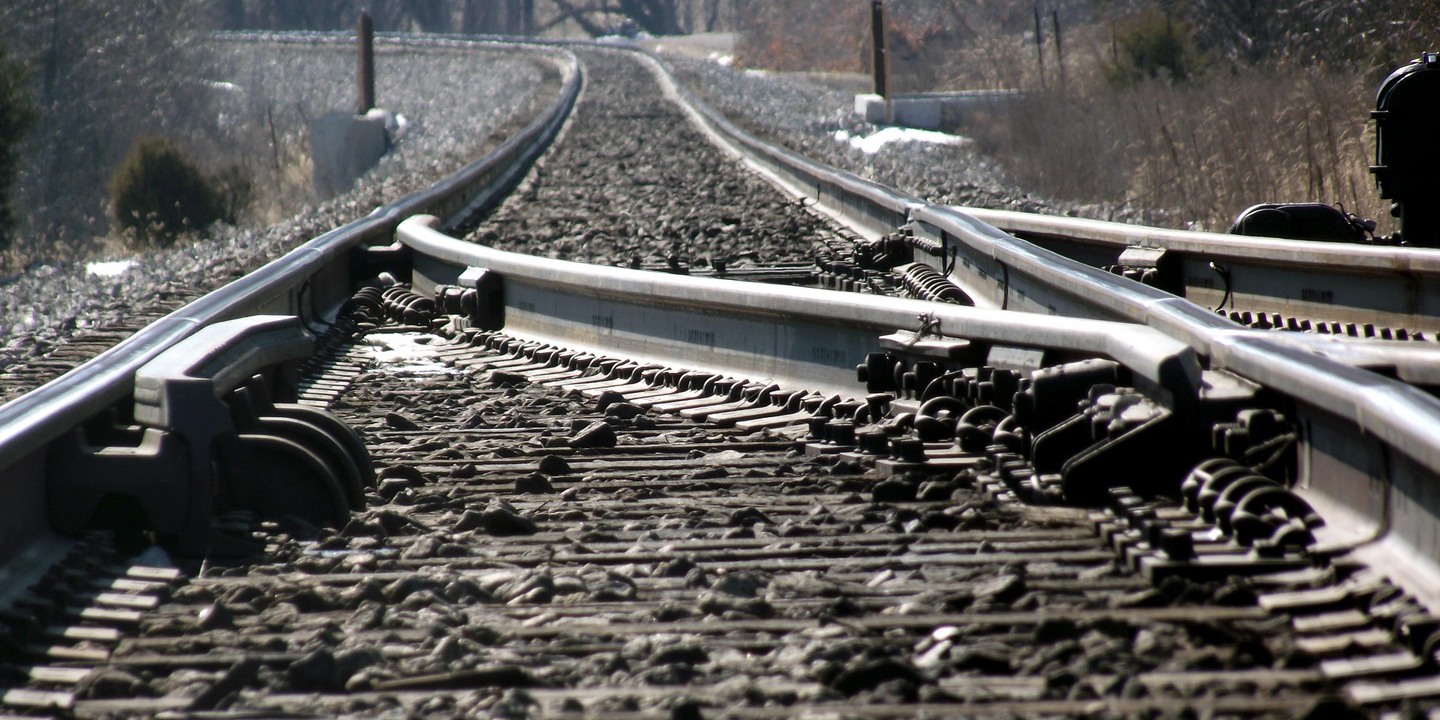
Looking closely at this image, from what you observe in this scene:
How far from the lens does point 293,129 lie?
48.5 meters

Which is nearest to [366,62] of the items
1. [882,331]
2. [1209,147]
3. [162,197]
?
[162,197]

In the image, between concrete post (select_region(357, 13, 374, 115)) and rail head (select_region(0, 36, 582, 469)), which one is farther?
concrete post (select_region(357, 13, 374, 115))

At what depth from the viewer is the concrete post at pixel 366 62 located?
3419cm

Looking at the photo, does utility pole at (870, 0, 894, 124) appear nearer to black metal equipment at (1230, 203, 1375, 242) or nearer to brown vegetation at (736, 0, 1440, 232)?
brown vegetation at (736, 0, 1440, 232)

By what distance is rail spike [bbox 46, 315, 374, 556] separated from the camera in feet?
13.7

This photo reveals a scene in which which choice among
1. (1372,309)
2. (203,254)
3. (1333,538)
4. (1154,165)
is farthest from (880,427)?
Answer: (1154,165)

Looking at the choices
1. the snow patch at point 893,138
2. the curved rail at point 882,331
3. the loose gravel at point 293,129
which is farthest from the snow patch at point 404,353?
the snow patch at point 893,138

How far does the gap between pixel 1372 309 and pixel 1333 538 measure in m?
4.24

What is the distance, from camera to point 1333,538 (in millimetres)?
3576

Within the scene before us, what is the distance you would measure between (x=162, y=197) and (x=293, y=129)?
2138cm

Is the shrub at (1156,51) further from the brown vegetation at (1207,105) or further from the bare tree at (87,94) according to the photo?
the bare tree at (87,94)

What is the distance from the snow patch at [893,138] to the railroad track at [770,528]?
21.0m

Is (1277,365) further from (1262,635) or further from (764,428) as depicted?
(764,428)

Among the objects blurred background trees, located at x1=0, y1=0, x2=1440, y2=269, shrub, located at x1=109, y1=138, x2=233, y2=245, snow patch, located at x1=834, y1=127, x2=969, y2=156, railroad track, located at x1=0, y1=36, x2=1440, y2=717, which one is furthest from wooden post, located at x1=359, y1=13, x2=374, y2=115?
railroad track, located at x1=0, y1=36, x2=1440, y2=717
